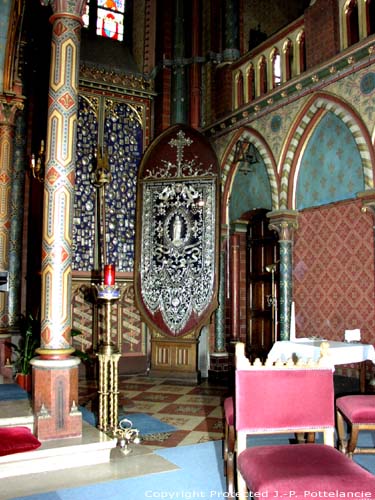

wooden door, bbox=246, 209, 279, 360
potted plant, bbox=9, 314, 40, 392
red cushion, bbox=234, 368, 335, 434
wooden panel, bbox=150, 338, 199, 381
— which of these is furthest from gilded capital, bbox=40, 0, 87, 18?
wooden panel, bbox=150, 338, 199, 381

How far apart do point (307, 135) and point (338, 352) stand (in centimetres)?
307

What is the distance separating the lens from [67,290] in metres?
4.30

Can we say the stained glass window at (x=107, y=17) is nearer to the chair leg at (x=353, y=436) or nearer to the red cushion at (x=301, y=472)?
the chair leg at (x=353, y=436)

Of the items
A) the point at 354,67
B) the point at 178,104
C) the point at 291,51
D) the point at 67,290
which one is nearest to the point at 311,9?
the point at 291,51

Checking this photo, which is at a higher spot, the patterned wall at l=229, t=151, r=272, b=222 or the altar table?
the patterned wall at l=229, t=151, r=272, b=222

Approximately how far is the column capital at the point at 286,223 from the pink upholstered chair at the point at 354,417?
343cm

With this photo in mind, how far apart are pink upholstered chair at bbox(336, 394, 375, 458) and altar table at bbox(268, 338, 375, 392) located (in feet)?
4.40

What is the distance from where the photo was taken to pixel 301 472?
2.38 meters

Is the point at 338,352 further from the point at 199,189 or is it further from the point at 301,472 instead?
the point at 199,189

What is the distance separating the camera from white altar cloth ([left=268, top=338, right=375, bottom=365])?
5.60 m

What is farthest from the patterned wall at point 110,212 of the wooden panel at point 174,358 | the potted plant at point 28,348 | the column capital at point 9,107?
the potted plant at point 28,348

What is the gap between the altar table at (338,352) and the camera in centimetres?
561

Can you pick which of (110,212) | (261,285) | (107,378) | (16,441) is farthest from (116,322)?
(16,441)

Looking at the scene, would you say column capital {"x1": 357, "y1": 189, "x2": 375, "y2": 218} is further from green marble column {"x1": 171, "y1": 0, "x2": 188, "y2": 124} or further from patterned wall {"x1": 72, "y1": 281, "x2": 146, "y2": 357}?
patterned wall {"x1": 72, "y1": 281, "x2": 146, "y2": 357}
